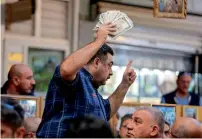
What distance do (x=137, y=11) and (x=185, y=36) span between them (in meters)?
0.98

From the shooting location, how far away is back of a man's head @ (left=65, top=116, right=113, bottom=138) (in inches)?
100

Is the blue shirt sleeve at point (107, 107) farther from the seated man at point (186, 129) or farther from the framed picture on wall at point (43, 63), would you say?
the framed picture on wall at point (43, 63)

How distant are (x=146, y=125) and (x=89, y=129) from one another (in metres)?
1.12

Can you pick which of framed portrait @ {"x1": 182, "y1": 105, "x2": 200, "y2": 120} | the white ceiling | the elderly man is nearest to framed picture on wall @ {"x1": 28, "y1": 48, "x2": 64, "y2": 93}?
the elderly man

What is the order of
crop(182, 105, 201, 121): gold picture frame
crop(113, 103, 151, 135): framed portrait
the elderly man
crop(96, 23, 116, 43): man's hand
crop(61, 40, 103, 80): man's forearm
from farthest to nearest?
crop(182, 105, 201, 121): gold picture frame → the elderly man → crop(113, 103, 151, 135): framed portrait → crop(96, 23, 116, 43): man's hand → crop(61, 40, 103, 80): man's forearm

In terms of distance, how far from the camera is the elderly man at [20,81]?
450cm

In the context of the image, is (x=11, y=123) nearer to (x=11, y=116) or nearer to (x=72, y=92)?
(x=11, y=116)

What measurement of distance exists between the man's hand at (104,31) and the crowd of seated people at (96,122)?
0.50 m

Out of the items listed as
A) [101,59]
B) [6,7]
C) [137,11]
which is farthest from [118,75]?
[101,59]

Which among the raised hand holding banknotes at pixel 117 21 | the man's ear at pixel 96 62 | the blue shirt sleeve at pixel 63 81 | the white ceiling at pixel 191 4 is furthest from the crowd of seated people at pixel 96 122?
the white ceiling at pixel 191 4

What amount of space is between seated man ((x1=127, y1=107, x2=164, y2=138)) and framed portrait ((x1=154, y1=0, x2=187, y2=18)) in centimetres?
104

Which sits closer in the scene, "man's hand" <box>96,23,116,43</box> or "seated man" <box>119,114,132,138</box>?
"man's hand" <box>96,23,116,43</box>

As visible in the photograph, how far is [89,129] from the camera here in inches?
100

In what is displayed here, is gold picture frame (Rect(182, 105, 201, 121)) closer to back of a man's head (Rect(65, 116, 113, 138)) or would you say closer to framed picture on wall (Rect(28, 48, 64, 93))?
framed picture on wall (Rect(28, 48, 64, 93))
